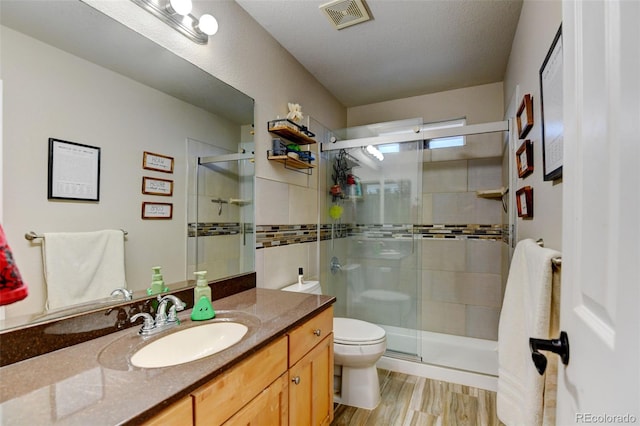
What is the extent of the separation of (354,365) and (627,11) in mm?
2001

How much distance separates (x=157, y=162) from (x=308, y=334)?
3.31 ft

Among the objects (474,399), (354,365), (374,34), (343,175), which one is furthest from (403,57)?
(474,399)

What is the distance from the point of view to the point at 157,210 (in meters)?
1.33

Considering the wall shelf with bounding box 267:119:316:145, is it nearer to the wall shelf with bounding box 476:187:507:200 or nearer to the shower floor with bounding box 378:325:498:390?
the wall shelf with bounding box 476:187:507:200

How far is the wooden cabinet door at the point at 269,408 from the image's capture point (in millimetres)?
934

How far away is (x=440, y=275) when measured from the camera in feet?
9.72

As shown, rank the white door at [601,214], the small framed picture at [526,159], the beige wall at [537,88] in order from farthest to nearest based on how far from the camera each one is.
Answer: the small framed picture at [526,159] < the beige wall at [537,88] < the white door at [601,214]

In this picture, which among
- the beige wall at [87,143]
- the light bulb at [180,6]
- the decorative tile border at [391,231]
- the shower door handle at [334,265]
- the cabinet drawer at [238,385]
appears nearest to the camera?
the cabinet drawer at [238,385]

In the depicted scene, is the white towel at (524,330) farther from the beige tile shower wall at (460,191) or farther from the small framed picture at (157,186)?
the beige tile shower wall at (460,191)

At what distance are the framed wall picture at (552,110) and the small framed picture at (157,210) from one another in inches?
60.0

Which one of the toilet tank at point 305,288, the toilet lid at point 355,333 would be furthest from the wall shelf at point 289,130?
the toilet lid at point 355,333

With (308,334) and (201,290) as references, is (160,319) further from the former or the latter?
(308,334)

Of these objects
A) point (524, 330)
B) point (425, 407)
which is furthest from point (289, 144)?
point (425, 407)

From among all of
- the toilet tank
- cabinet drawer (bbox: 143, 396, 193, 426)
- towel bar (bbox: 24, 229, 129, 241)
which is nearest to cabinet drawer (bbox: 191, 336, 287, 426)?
cabinet drawer (bbox: 143, 396, 193, 426)
